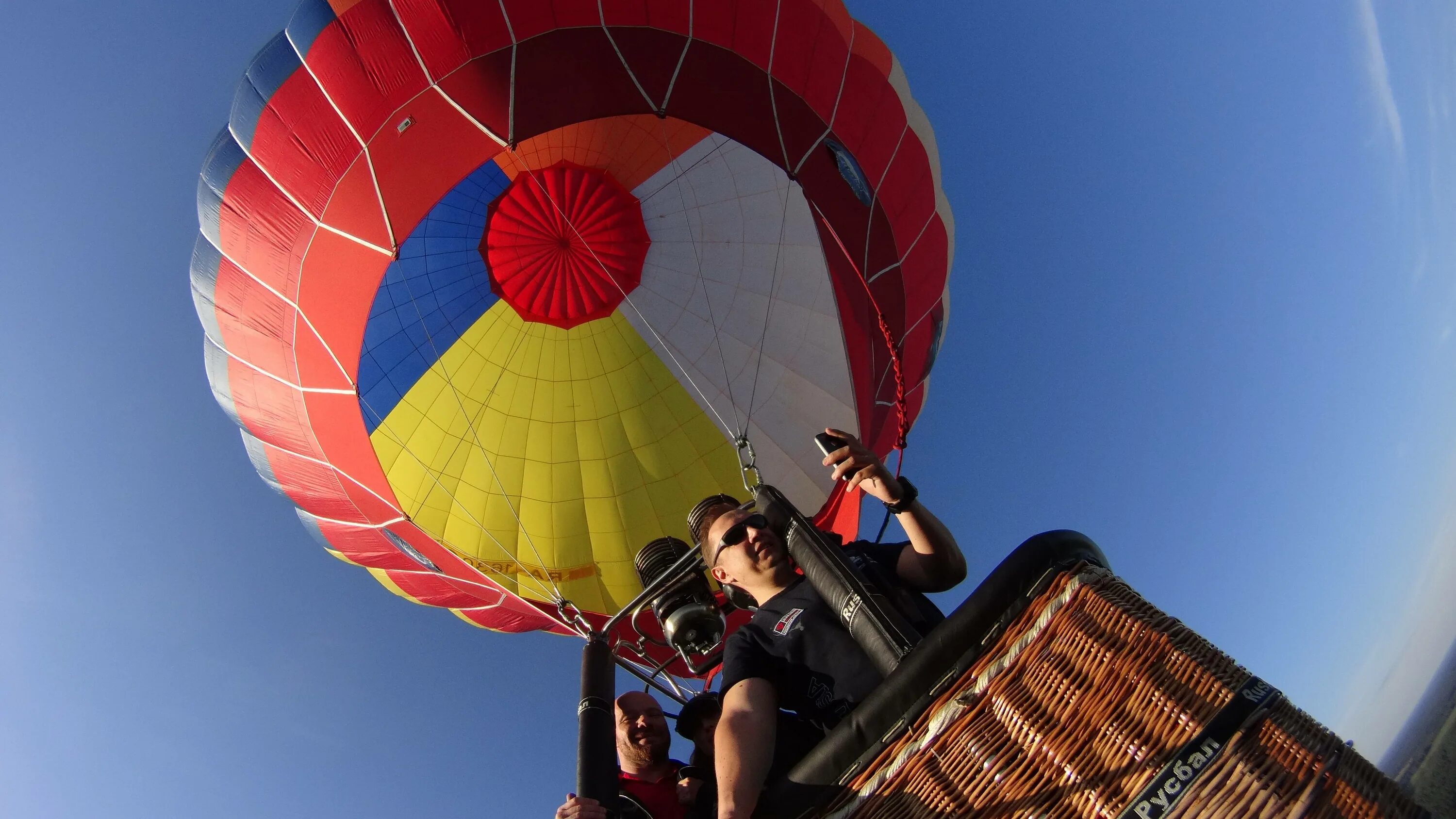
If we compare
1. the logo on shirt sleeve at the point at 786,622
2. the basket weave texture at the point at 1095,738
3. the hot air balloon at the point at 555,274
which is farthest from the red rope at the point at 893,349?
the basket weave texture at the point at 1095,738

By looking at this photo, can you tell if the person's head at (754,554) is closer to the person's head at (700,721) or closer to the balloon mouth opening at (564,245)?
the person's head at (700,721)

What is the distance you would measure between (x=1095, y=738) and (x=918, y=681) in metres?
0.19

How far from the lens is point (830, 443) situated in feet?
5.04

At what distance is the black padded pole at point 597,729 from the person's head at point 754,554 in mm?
365

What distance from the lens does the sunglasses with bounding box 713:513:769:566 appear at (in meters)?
1.70

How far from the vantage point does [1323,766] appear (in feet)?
2.30

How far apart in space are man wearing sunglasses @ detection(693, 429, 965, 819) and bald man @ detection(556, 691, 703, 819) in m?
0.55

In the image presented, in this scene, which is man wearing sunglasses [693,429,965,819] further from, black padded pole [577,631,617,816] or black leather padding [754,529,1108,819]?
black padded pole [577,631,617,816]

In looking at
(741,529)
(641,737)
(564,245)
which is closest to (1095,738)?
(741,529)

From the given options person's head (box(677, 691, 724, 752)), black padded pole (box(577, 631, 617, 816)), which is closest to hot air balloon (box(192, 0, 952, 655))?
person's head (box(677, 691, 724, 752))

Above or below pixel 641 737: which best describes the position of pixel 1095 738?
below

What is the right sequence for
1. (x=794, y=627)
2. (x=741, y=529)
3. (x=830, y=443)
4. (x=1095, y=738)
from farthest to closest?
(x=741, y=529)
(x=830, y=443)
(x=794, y=627)
(x=1095, y=738)

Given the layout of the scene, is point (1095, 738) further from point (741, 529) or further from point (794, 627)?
point (741, 529)

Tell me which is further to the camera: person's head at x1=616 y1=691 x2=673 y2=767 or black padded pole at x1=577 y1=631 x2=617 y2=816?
→ person's head at x1=616 y1=691 x2=673 y2=767
